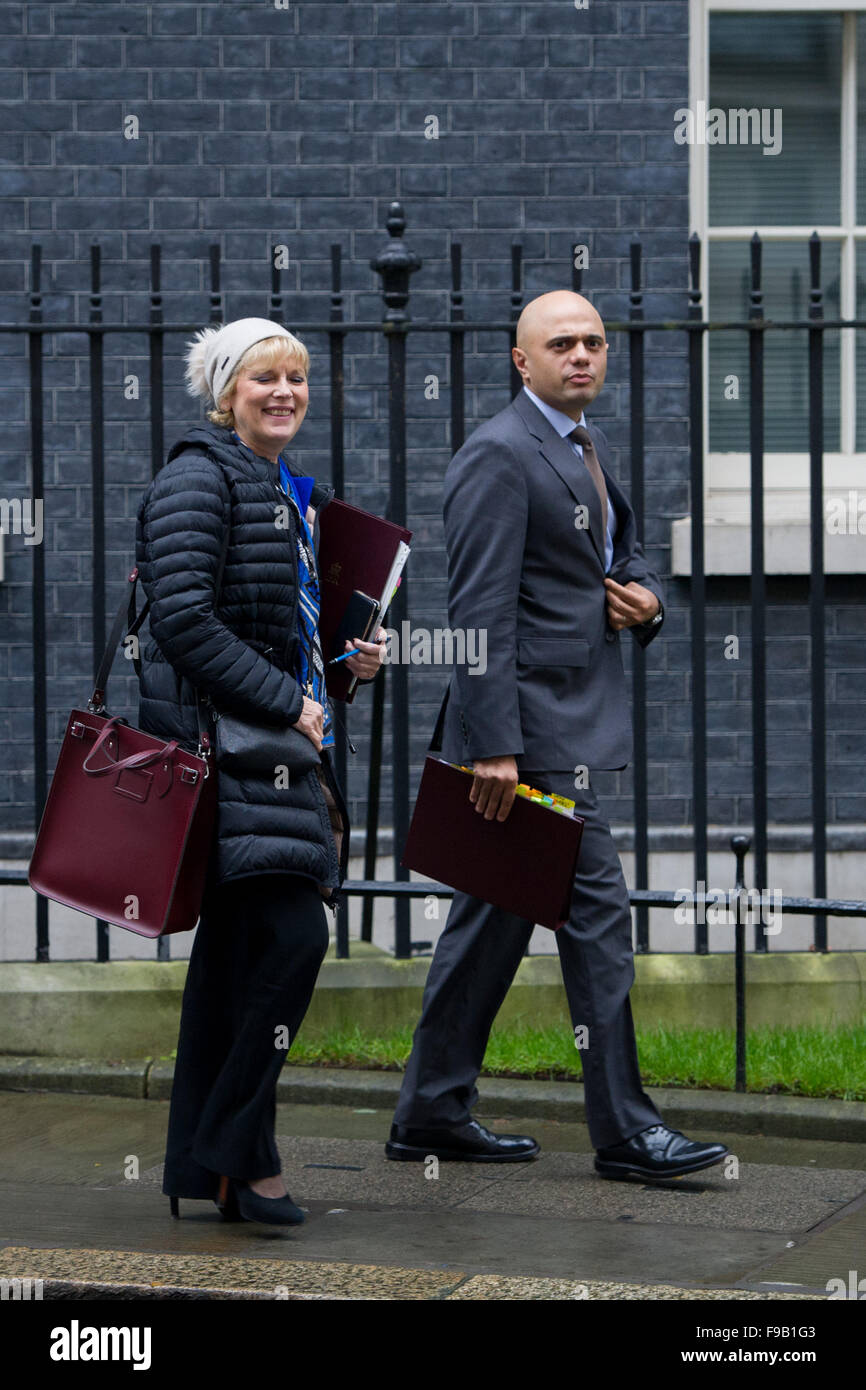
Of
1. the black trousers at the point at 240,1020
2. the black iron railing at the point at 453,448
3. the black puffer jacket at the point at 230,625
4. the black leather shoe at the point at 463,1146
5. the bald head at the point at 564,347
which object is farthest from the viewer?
the black iron railing at the point at 453,448

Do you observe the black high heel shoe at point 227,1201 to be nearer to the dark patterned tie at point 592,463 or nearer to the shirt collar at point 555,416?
the dark patterned tie at point 592,463

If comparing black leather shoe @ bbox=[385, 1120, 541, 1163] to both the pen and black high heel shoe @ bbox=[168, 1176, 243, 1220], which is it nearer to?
black high heel shoe @ bbox=[168, 1176, 243, 1220]

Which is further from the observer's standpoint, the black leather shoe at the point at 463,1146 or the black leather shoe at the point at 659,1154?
the black leather shoe at the point at 463,1146

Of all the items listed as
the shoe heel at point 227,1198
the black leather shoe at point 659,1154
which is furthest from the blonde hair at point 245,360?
the black leather shoe at point 659,1154

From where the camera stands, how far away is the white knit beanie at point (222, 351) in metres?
4.34

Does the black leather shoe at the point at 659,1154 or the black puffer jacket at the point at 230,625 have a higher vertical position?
the black puffer jacket at the point at 230,625

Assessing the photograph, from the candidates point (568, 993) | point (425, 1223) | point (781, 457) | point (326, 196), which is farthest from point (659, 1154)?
point (326, 196)

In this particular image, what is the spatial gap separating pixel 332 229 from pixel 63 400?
1.21 m

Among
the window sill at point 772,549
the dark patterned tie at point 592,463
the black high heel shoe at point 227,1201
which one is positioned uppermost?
the dark patterned tie at point 592,463

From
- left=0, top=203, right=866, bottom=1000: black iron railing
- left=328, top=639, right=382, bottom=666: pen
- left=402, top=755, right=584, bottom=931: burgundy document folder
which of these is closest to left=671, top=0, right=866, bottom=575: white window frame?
left=0, top=203, right=866, bottom=1000: black iron railing

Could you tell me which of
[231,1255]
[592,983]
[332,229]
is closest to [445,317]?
[332,229]

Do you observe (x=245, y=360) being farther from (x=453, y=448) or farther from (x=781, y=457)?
(x=781, y=457)

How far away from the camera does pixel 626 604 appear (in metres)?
4.86

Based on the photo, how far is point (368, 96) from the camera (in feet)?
24.6
